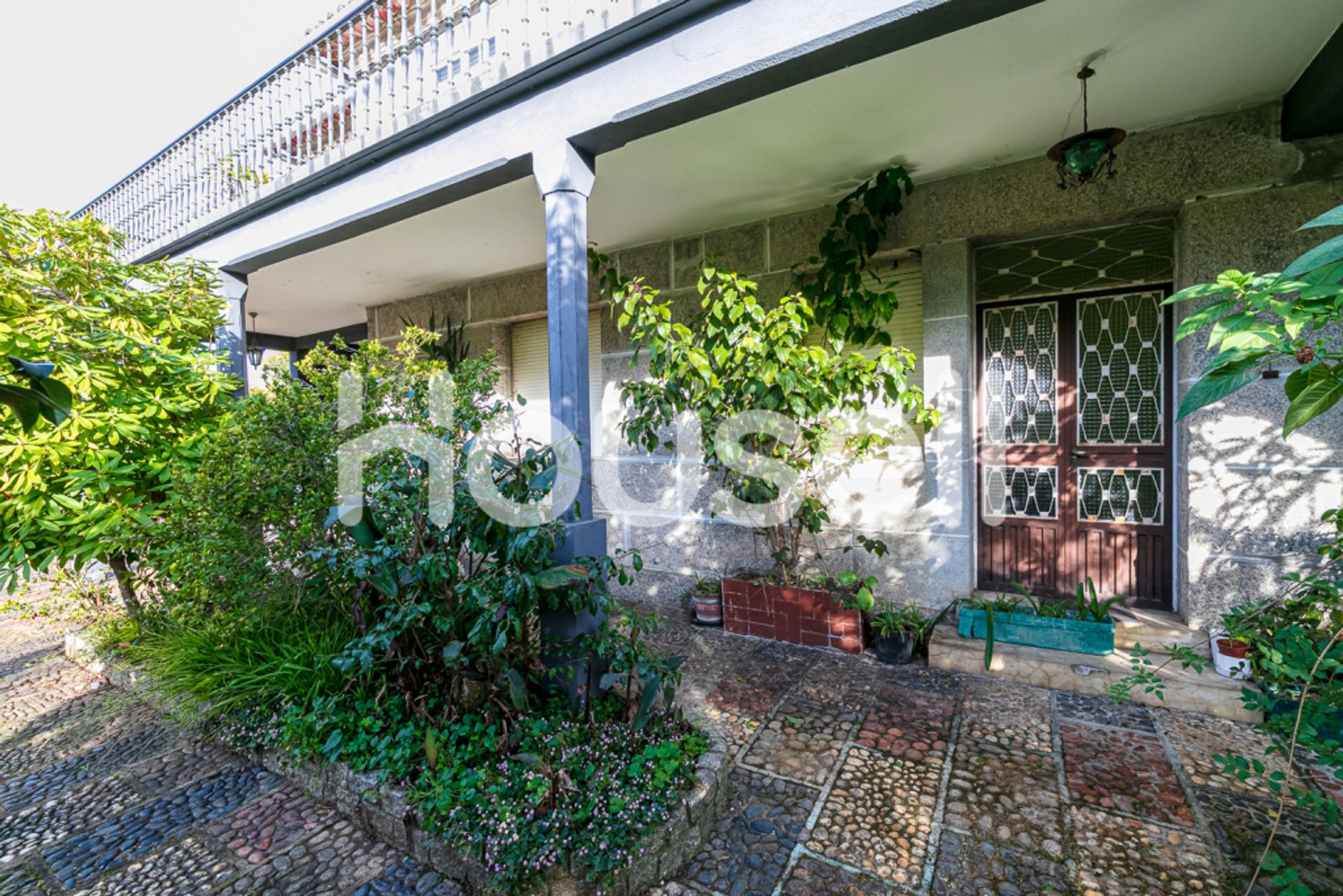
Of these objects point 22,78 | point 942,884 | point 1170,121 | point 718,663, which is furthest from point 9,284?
point 22,78

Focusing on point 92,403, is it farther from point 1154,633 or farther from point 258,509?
point 1154,633

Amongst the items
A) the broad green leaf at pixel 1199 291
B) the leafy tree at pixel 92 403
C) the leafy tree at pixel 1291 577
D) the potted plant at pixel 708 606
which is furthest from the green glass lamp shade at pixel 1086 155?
the leafy tree at pixel 92 403

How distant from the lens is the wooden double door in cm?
351

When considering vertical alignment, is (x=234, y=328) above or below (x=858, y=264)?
below

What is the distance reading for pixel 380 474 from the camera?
2.59 metres

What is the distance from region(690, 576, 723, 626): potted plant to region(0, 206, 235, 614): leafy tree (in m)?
3.18

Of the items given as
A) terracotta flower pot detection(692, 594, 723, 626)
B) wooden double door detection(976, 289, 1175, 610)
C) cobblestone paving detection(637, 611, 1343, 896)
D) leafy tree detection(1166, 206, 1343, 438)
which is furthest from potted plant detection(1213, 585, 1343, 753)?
terracotta flower pot detection(692, 594, 723, 626)

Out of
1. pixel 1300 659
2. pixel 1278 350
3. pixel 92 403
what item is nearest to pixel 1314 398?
pixel 1278 350

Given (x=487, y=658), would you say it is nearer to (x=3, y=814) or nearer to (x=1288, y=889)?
(x=3, y=814)

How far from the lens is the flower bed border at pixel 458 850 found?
180cm

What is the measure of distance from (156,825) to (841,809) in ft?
8.44

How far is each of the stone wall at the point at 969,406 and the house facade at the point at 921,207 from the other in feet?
0.05

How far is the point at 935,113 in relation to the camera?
9.82 ft

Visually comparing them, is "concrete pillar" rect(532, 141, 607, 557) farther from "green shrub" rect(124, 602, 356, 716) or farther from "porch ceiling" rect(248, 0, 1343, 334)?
"green shrub" rect(124, 602, 356, 716)
